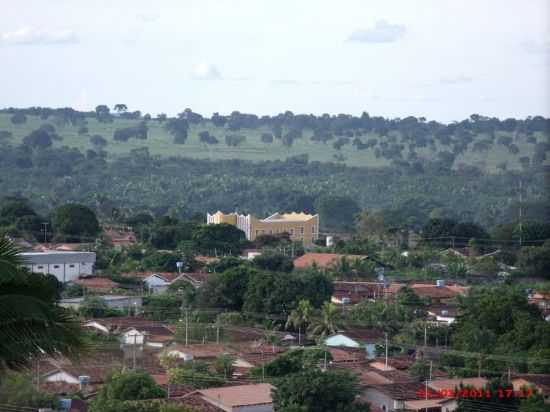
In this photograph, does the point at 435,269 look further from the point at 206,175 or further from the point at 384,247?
the point at 206,175

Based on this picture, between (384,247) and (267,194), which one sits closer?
(384,247)

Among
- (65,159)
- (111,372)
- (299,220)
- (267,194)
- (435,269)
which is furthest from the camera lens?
(65,159)

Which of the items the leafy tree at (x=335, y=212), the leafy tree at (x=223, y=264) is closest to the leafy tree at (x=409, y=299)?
the leafy tree at (x=223, y=264)

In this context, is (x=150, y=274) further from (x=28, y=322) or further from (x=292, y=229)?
(x=28, y=322)

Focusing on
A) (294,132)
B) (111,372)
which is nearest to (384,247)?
(111,372)

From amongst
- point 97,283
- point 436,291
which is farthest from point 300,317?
point 97,283

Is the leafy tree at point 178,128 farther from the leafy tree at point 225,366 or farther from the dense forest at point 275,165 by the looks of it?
the leafy tree at point 225,366
